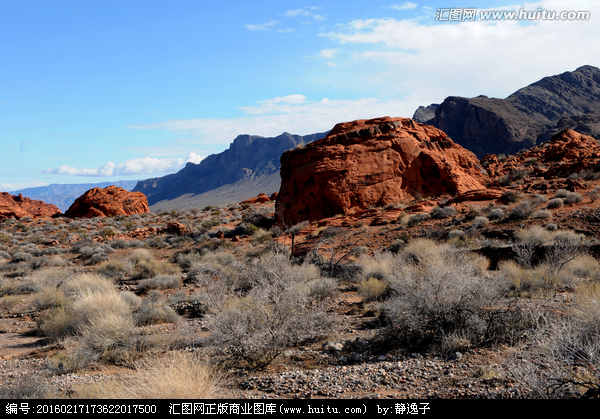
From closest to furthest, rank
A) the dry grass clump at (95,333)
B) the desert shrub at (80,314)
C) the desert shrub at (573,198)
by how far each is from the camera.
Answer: the dry grass clump at (95,333), the desert shrub at (80,314), the desert shrub at (573,198)

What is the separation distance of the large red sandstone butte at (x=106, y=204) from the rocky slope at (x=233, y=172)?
6819 centimetres

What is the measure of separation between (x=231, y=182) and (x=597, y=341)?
13084 centimetres

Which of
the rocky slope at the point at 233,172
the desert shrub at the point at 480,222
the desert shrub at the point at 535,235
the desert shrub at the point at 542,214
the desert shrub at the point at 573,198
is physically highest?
the rocky slope at the point at 233,172

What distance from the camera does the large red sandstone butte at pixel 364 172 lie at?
60.7 feet

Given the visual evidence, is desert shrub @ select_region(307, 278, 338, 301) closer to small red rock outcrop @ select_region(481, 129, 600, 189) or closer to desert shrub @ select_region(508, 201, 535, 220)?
desert shrub @ select_region(508, 201, 535, 220)

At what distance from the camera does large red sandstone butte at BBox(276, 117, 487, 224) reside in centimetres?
1850

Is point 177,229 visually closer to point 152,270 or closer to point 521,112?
point 152,270

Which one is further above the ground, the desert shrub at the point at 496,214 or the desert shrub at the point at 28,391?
the desert shrub at the point at 496,214

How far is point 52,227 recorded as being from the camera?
3097 centimetres

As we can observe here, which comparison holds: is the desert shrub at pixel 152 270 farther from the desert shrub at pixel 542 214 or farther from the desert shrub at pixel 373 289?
Result: the desert shrub at pixel 542 214

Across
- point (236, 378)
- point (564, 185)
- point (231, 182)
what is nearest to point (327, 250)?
point (236, 378)

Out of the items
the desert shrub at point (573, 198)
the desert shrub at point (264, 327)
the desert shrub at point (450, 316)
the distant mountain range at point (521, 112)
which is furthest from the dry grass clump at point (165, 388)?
the distant mountain range at point (521, 112)

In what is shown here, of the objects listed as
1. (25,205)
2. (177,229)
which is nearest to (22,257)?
(177,229)
